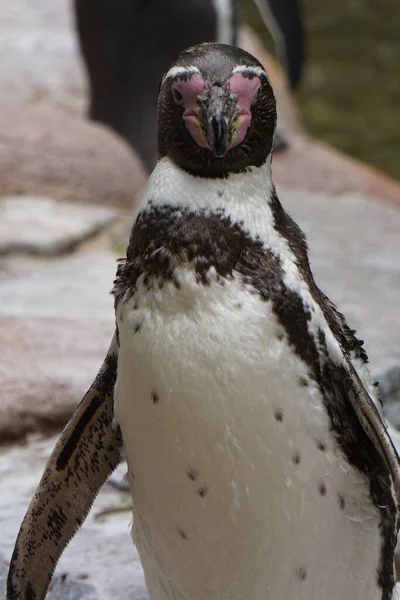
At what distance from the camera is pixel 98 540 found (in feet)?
7.60

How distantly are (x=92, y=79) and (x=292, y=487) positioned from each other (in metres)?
4.67

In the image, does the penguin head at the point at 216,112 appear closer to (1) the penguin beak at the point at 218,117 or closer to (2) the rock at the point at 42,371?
(1) the penguin beak at the point at 218,117

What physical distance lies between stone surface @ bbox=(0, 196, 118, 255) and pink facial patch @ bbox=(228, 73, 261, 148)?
220cm

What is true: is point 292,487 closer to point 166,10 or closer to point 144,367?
point 144,367

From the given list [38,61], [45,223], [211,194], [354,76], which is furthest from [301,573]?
[354,76]

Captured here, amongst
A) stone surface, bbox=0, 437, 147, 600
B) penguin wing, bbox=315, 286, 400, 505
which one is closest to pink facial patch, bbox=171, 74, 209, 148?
penguin wing, bbox=315, 286, 400, 505

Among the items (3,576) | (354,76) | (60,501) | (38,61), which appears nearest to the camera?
(60,501)

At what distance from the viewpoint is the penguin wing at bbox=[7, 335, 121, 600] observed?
196cm

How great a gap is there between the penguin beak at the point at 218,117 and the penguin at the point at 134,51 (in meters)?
4.10

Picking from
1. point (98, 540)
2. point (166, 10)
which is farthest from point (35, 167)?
point (98, 540)

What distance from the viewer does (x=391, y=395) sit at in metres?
2.72

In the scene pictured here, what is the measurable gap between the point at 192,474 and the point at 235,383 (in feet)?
0.52

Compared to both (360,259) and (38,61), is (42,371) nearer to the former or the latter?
(360,259)

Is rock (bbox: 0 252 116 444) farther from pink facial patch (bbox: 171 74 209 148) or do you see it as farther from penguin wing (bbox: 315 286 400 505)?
pink facial patch (bbox: 171 74 209 148)
